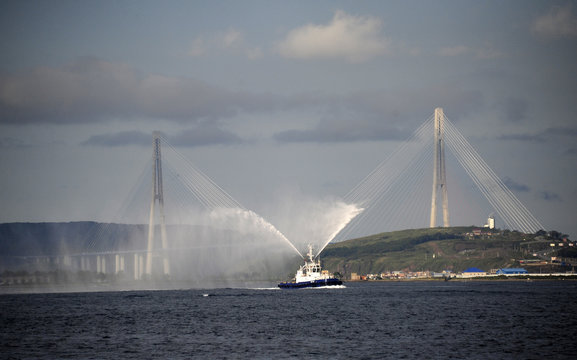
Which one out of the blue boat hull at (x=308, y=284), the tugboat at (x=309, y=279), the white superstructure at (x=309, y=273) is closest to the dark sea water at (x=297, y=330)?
the blue boat hull at (x=308, y=284)

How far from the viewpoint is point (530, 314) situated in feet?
289

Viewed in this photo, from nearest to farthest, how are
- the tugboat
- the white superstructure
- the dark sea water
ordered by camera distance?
the dark sea water → the tugboat → the white superstructure

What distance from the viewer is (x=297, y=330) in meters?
72.4

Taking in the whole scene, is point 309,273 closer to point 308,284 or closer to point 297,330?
point 308,284

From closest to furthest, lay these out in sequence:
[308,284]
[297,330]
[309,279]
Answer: [297,330]
[308,284]
[309,279]

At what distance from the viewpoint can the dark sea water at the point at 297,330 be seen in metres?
57.5

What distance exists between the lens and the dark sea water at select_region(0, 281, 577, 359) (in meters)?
57.5

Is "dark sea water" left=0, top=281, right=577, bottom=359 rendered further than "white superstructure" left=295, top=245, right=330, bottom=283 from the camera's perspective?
No

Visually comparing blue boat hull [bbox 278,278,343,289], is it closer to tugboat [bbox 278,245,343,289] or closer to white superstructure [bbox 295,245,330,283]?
tugboat [bbox 278,245,343,289]

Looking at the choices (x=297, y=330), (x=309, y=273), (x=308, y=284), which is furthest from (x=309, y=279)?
(x=297, y=330)

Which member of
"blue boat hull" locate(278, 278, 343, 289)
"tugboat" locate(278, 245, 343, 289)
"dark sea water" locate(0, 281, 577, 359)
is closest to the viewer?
"dark sea water" locate(0, 281, 577, 359)

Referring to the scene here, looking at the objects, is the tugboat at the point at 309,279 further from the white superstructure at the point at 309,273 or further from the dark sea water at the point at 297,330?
the dark sea water at the point at 297,330

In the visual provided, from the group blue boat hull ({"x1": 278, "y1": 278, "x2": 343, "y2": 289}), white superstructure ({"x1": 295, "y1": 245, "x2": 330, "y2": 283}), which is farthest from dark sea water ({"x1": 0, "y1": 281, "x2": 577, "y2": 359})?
white superstructure ({"x1": 295, "y1": 245, "x2": 330, "y2": 283})

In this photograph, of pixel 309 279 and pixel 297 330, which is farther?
pixel 309 279
